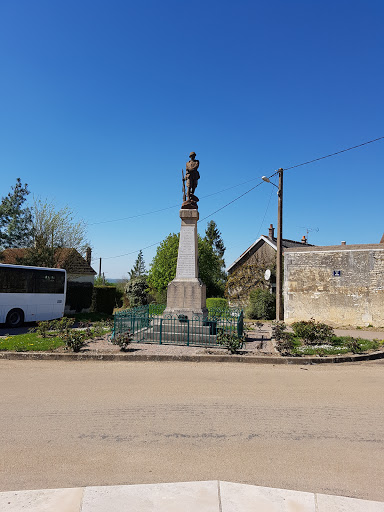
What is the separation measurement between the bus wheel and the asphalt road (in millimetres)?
Result: 8673

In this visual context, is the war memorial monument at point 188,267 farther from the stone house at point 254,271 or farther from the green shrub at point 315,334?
the stone house at point 254,271

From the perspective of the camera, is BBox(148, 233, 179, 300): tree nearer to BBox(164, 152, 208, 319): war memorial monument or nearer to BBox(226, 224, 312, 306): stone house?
BBox(226, 224, 312, 306): stone house

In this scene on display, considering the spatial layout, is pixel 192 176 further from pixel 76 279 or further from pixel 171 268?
pixel 171 268

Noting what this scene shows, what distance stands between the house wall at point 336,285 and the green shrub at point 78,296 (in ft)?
39.5

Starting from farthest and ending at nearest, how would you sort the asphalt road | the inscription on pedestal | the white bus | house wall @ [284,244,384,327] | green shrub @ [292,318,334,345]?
house wall @ [284,244,384,327]
the white bus
the inscription on pedestal
green shrub @ [292,318,334,345]
the asphalt road

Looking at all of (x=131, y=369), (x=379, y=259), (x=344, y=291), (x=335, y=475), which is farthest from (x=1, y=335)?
(x=379, y=259)

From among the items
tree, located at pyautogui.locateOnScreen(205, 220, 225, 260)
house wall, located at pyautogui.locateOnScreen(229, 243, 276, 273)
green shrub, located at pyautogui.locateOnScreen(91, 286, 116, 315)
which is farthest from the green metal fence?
tree, located at pyautogui.locateOnScreen(205, 220, 225, 260)

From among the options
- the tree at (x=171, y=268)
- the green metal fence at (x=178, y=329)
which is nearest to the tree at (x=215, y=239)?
the tree at (x=171, y=268)

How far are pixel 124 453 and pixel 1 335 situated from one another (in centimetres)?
1158

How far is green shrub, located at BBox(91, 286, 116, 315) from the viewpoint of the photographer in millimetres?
23406

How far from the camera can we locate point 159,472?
3828mm

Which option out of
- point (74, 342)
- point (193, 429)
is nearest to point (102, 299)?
point (74, 342)

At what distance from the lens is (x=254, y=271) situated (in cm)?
2792

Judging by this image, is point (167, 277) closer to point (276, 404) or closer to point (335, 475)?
point (276, 404)
